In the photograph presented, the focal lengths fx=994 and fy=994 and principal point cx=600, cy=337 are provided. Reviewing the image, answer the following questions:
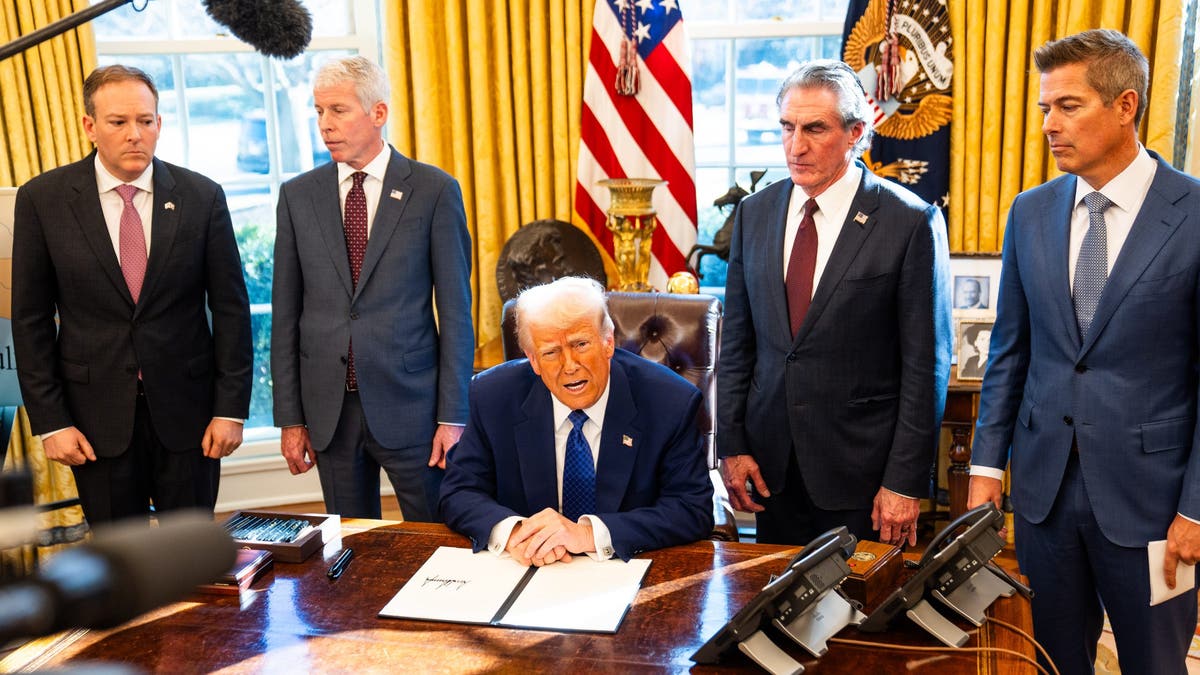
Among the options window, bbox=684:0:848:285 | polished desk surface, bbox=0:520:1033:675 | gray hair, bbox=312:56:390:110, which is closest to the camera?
polished desk surface, bbox=0:520:1033:675

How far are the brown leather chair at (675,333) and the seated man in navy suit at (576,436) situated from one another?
0.45m

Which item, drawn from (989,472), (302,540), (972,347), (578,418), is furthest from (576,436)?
(972,347)

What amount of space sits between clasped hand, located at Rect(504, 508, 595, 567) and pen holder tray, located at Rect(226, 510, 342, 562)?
15.0 inches

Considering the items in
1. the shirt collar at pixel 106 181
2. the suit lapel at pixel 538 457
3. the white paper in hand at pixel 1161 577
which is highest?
the shirt collar at pixel 106 181

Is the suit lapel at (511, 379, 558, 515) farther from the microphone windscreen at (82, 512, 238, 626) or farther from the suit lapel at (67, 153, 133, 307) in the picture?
the microphone windscreen at (82, 512, 238, 626)

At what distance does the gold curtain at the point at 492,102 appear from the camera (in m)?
3.68

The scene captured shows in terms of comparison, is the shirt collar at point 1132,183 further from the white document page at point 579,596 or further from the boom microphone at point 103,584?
the boom microphone at point 103,584

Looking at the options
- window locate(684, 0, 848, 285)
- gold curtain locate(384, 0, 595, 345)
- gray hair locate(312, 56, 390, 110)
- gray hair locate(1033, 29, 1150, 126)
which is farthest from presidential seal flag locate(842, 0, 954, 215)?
gray hair locate(312, 56, 390, 110)

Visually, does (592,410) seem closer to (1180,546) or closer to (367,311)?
(367,311)

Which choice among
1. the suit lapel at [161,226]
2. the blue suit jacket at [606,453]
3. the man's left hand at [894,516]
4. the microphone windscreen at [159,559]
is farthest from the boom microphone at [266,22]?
the man's left hand at [894,516]

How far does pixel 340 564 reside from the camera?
181cm

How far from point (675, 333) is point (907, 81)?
1.54 m

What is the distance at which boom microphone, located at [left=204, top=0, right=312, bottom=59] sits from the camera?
1519 mm

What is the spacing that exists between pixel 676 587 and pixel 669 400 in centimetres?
47
